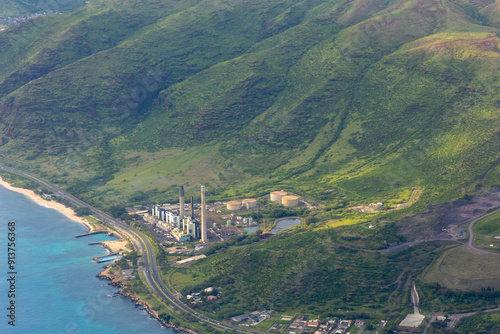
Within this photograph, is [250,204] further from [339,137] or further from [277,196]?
[339,137]

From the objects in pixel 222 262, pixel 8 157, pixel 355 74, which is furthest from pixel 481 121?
pixel 8 157

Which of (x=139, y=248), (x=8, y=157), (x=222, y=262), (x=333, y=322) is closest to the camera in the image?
(x=333, y=322)

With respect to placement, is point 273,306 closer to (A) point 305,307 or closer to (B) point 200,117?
(A) point 305,307

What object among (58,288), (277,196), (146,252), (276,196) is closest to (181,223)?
(146,252)

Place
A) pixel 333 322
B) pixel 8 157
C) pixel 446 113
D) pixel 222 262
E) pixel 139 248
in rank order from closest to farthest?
pixel 333 322 < pixel 222 262 < pixel 139 248 < pixel 446 113 < pixel 8 157

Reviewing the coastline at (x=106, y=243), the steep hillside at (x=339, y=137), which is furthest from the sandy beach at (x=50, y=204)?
the steep hillside at (x=339, y=137)

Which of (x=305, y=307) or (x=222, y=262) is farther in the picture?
(x=222, y=262)
